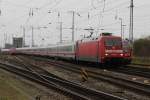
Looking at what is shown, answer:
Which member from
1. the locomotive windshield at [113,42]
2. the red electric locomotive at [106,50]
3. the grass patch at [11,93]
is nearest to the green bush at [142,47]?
the red electric locomotive at [106,50]

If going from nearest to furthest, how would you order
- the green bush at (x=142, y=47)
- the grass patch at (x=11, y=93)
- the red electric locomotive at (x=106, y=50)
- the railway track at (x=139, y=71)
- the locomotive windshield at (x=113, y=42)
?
the grass patch at (x=11, y=93) < the railway track at (x=139, y=71) < the red electric locomotive at (x=106, y=50) < the locomotive windshield at (x=113, y=42) < the green bush at (x=142, y=47)

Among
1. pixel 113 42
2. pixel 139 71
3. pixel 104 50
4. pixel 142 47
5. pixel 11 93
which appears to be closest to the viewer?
pixel 11 93

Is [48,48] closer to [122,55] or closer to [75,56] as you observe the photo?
[75,56]

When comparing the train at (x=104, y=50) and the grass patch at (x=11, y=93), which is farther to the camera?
the train at (x=104, y=50)

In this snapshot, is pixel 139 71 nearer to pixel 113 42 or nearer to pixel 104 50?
pixel 104 50

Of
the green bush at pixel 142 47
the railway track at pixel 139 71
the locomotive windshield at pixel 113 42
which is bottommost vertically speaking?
the railway track at pixel 139 71

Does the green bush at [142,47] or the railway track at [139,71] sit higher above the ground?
the green bush at [142,47]

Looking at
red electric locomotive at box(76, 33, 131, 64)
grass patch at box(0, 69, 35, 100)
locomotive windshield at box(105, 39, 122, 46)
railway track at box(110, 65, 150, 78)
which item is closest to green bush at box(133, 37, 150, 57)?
red electric locomotive at box(76, 33, 131, 64)

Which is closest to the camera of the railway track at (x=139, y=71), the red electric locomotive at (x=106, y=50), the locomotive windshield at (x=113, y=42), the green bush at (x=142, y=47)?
the railway track at (x=139, y=71)

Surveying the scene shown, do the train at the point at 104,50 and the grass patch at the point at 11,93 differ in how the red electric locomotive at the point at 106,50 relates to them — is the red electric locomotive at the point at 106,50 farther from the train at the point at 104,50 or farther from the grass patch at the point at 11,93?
the grass patch at the point at 11,93

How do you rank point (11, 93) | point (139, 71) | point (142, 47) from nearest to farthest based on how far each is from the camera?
point (11, 93), point (139, 71), point (142, 47)

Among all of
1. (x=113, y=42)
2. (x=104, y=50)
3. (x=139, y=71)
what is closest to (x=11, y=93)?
(x=139, y=71)

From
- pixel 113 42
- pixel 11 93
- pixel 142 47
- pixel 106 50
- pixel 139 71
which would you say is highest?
pixel 113 42

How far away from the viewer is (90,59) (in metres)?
35.0
